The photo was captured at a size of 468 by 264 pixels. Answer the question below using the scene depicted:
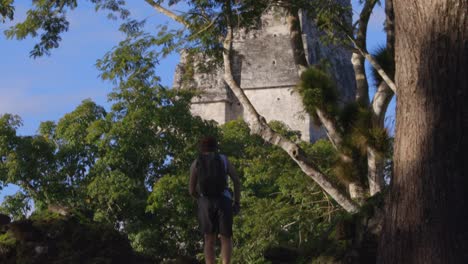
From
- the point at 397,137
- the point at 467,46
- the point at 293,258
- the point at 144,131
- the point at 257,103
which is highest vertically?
the point at 257,103

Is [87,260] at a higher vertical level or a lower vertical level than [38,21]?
lower

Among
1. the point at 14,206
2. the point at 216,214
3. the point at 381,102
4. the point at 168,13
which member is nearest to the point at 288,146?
the point at 381,102

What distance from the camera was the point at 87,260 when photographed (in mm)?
6770

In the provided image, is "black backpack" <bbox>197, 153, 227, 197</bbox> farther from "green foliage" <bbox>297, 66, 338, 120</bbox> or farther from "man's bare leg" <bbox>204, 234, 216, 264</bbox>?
"green foliage" <bbox>297, 66, 338, 120</bbox>

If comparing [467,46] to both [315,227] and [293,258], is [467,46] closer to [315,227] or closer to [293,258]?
[293,258]

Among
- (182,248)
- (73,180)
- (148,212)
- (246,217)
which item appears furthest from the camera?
(73,180)

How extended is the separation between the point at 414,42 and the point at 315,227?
6.61 meters

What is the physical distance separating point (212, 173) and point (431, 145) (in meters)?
1.33

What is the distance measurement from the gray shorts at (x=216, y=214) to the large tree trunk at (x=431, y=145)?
39.4 inches

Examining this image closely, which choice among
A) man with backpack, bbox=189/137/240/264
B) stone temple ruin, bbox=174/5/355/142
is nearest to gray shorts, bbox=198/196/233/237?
man with backpack, bbox=189/137/240/264

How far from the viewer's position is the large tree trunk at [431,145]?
16.9 ft

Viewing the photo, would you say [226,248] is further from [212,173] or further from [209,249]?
[212,173]

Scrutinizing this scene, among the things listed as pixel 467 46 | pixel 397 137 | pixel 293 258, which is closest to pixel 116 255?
pixel 293 258

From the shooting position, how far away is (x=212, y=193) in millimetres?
5883
